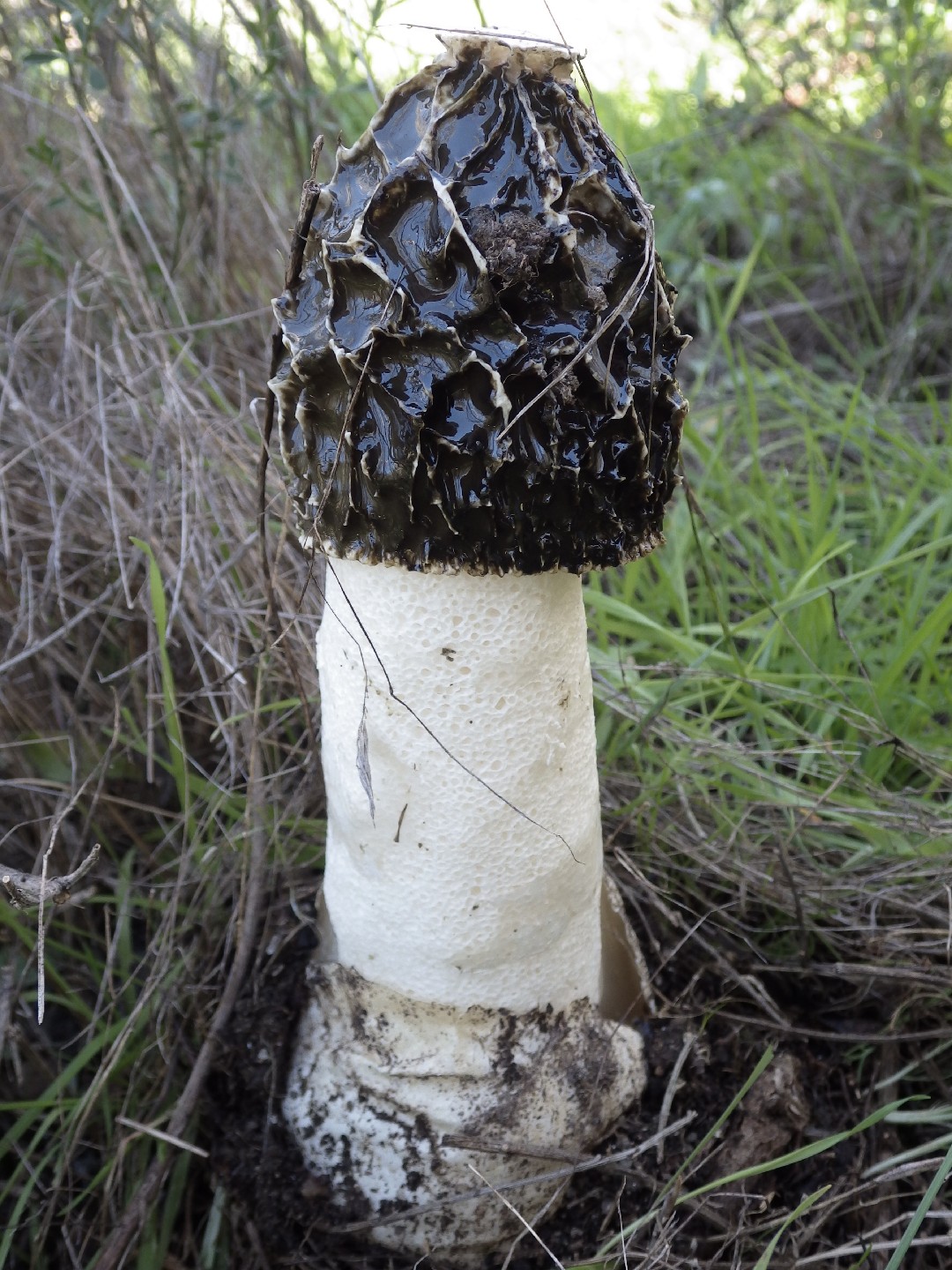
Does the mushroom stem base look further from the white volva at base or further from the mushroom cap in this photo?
the mushroom cap

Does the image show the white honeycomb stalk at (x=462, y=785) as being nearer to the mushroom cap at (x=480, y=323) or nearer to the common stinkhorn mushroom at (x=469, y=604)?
the common stinkhorn mushroom at (x=469, y=604)

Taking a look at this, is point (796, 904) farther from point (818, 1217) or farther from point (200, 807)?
point (200, 807)

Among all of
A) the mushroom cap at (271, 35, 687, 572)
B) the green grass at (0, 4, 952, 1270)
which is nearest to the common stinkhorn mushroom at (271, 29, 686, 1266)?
the mushroom cap at (271, 35, 687, 572)

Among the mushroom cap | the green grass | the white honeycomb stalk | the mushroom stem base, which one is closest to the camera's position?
the mushroom cap

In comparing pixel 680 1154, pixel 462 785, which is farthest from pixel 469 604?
pixel 680 1154

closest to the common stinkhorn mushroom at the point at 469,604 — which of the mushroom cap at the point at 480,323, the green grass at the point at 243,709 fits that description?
the mushroom cap at the point at 480,323

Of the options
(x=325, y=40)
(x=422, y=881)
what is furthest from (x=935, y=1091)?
(x=325, y=40)

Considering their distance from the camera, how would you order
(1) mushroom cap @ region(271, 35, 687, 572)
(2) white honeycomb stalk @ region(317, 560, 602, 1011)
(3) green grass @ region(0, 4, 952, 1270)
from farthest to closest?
(3) green grass @ region(0, 4, 952, 1270) < (2) white honeycomb stalk @ region(317, 560, 602, 1011) < (1) mushroom cap @ region(271, 35, 687, 572)
